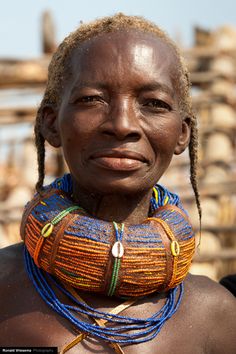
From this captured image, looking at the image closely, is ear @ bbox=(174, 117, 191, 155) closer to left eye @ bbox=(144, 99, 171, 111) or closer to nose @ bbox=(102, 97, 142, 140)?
left eye @ bbox=(144, 99, 171, 111)

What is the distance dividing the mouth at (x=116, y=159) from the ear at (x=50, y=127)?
25 cm

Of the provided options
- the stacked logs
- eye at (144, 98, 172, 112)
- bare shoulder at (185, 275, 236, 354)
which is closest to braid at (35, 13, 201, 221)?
eye at (144, 98, 172, 112)

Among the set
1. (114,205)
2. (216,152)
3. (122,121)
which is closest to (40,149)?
(114,205)

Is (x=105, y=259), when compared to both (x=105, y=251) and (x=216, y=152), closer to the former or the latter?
(x=105, y=251)

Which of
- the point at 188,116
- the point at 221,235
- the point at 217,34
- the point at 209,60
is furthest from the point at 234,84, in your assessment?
the point at 188,116

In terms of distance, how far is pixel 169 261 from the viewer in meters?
2.39

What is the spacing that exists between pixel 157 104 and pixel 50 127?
41 cm

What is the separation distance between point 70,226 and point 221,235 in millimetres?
5492

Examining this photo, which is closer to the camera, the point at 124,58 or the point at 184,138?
the point at 124,58

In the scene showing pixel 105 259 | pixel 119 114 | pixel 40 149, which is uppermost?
pixel 119 114

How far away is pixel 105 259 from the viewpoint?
2.32 metres

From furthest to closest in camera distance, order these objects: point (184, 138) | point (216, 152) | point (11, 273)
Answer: point (216, 152)
point (184, 138)
point (11, 273)

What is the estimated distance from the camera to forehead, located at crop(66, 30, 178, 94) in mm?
2355

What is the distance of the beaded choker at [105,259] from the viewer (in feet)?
7.64
